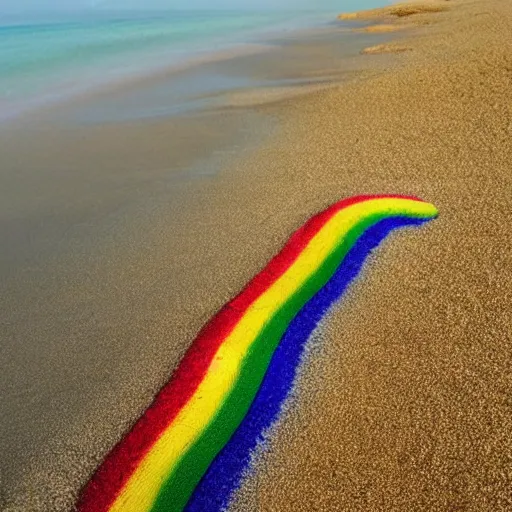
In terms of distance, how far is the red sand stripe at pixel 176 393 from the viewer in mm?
2654

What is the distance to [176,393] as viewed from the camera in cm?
323

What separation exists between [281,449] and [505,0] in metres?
22.6

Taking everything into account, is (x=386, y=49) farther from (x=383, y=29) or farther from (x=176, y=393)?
(x=176, y=393)

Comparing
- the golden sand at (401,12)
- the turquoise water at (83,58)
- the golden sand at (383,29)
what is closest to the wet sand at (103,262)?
the turquoise water at (83,58)

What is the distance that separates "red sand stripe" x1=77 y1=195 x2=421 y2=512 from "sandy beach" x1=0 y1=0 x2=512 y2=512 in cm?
9

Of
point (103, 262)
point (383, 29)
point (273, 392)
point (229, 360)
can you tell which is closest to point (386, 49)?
point (383, 29)

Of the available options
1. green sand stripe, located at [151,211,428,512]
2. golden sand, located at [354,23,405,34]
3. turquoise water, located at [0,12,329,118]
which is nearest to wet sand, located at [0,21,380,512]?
green sand stripe, located at [151,211,428,512]

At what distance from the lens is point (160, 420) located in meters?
3.05

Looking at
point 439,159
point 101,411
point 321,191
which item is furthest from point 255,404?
point 439,159

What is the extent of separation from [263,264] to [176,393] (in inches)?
63.4

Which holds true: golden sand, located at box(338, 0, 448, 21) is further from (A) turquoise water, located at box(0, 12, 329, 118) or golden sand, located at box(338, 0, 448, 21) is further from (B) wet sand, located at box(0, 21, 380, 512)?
(B) wet sand, located at box(0, 21, 380, 512)

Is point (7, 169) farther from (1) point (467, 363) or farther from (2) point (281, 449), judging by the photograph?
(1) point (467, 363)

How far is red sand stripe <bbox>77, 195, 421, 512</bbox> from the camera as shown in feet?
8.71

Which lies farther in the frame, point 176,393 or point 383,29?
point 383,29
